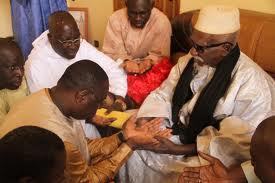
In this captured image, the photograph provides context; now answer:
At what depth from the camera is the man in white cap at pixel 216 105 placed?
1.94 m

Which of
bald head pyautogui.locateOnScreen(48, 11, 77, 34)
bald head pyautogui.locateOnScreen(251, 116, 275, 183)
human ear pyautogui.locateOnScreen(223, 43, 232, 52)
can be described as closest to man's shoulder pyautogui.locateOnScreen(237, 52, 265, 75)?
human ear pyautogui.locateOnScreen(223, 43, 232, 52)

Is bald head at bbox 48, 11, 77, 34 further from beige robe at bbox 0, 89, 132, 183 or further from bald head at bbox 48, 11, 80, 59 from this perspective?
beige robe at bbox 0, 89, 132, 183

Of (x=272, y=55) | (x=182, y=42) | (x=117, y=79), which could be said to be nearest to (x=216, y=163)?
(x=272, y=55)

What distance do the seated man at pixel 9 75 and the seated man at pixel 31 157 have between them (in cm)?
94

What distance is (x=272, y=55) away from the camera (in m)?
2.58

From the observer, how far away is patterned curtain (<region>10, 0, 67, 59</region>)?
3.20 m

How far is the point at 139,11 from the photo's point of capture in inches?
123

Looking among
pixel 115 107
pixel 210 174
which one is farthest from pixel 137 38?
pixel 210 174

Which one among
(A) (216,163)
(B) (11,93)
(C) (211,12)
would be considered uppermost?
(C) (211,12)

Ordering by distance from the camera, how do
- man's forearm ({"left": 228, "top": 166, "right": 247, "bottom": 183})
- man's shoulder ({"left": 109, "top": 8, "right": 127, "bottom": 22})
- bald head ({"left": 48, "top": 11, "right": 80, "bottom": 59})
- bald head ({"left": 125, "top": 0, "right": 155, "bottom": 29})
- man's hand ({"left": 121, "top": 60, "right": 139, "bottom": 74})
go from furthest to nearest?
man's shoulder ({"left": 109, "top": 8, "right": 127, "bottom": 22})
bald head ({"left": 125, "top": 0, "right": 155, "bottom": 29})
man's hand ({"left": 121, "top": 60, "right": 139, "bottom": 74})
bald head ({"left": 48, "top": 11, "right": 80, "bottom": 59})
man's forearm ({"left": 228, "top": 166, "right": 247, "bottom": 183})

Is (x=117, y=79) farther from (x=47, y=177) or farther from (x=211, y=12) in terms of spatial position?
(x=47, y=177)

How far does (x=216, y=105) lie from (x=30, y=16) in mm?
1950

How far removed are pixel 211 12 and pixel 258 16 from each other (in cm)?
91

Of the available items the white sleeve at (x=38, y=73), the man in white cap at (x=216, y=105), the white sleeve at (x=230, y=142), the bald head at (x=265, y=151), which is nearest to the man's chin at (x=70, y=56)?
the white sleeve at (x=38, y=73)
